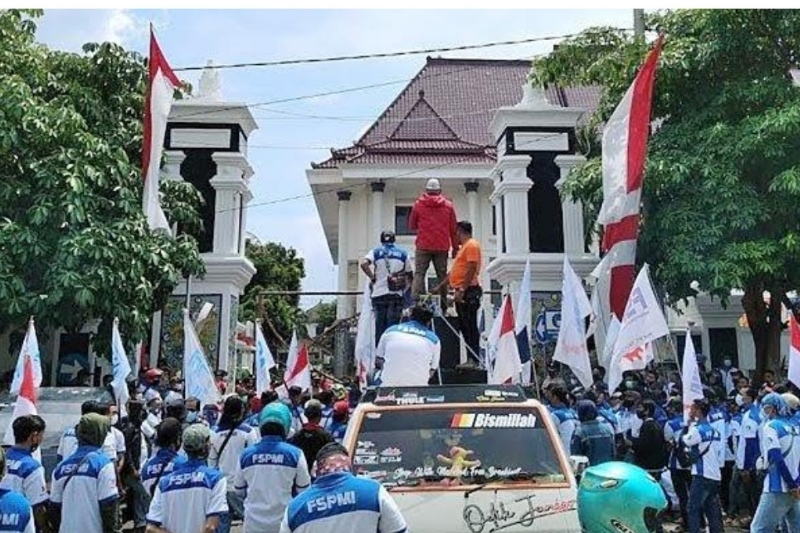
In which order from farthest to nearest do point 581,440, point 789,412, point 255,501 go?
1. point 581,440
2. point 789,412
3. point 255,501

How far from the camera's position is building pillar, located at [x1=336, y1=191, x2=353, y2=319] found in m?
27.1

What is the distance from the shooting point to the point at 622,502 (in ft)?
7.57

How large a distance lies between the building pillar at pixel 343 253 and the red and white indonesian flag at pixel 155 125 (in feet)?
47.7

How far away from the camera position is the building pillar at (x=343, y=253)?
27.1 m

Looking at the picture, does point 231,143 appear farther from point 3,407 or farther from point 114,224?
point 3,407

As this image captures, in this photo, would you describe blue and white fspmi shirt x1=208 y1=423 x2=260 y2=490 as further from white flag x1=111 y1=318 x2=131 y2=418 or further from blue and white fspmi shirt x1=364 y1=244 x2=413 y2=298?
blue and white fspmi shirt x1=364 y1=244 x2=413 y2=298

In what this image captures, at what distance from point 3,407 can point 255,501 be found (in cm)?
514

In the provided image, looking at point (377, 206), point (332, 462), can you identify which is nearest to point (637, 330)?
point (332, 462)

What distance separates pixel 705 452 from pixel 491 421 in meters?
4.33

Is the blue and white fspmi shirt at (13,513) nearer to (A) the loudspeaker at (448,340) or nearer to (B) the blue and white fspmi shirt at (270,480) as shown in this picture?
(B) the blue and white fspmi shirt at (270,480)

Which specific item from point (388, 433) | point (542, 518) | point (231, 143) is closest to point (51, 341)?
point (231, 143)

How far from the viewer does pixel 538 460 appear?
543 centimetres

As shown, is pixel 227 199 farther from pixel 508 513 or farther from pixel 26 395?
pixel 508 513

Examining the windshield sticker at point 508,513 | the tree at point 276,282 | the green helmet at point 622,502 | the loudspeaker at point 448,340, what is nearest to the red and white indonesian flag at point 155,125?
the loudspeaker at point 448,340
